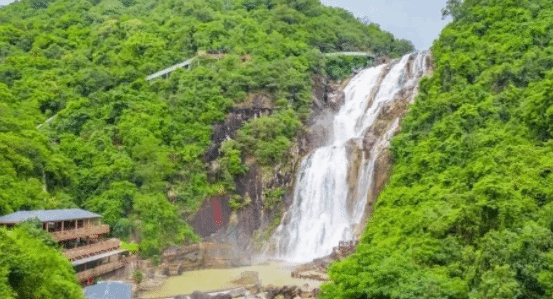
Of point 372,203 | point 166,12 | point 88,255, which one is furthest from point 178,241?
point 166,12

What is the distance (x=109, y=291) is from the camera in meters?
26.5

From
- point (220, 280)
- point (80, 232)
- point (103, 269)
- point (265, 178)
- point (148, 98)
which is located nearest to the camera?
point (103, 269)

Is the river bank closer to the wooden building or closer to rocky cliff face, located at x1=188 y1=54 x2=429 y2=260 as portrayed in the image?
the wooden building

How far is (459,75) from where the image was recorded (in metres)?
39.9

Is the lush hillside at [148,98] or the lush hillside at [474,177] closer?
the lush hillside at [474,177]

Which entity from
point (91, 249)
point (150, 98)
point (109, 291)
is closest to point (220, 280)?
point (91, 249)

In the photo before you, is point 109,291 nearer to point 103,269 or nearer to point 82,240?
point 103,269

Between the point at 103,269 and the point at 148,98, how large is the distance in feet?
65.1

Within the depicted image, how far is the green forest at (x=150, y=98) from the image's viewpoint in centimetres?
3909

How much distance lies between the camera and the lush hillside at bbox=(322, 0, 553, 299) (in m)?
19.4

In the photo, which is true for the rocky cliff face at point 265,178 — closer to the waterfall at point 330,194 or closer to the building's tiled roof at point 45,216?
the waterfall at point 330,194

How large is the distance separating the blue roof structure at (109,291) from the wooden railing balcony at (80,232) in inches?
177

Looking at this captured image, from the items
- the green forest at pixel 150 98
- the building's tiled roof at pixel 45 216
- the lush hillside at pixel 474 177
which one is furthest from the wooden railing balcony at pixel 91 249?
the lush hillside at pixel 474 177

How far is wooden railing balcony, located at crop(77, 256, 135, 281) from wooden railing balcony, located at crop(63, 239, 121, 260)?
0.81 meters
